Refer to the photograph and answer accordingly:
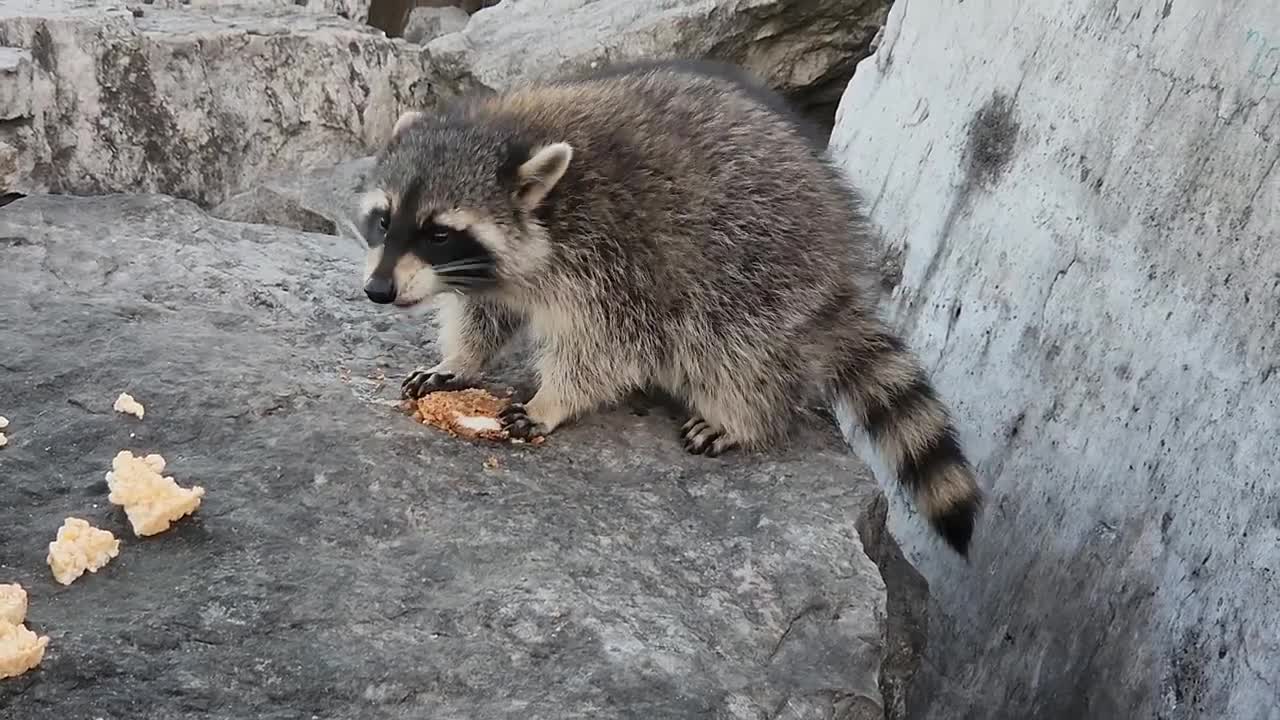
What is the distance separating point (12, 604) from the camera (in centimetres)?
190

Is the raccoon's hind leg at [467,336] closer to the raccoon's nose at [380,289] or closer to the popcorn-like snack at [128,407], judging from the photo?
the raccoon's nose at [380,289]

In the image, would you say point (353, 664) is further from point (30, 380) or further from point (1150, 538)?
point (1150, 538)

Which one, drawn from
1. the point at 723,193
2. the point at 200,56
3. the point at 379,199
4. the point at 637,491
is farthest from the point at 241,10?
the point at 637,491

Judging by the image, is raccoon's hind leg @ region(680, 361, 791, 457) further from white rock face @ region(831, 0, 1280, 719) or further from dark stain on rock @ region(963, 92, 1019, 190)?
dark stain on rock @ region(963, 92, 1019, 190)

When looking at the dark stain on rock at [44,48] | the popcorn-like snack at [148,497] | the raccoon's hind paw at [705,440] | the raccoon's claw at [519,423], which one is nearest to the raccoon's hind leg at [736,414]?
the raccoon's hind paw at [705,440]

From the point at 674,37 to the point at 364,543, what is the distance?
331 centimetres

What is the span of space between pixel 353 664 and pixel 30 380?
1114mm

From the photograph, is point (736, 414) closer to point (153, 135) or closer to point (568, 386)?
point (568, 386)

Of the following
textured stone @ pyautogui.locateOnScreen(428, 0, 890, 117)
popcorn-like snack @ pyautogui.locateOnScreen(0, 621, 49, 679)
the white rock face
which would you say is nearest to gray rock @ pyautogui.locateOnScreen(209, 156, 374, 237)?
textured stone @ pyautogui.locateOnScreen(428, 0, 890, 117)

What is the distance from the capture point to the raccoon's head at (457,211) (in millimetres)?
2748

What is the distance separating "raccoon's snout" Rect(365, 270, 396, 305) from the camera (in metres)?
2.68

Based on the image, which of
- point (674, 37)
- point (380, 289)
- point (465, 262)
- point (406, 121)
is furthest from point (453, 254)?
point (674, 37)

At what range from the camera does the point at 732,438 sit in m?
2.85

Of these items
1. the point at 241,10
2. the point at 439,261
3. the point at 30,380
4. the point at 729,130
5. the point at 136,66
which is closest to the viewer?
the point at 30,380
